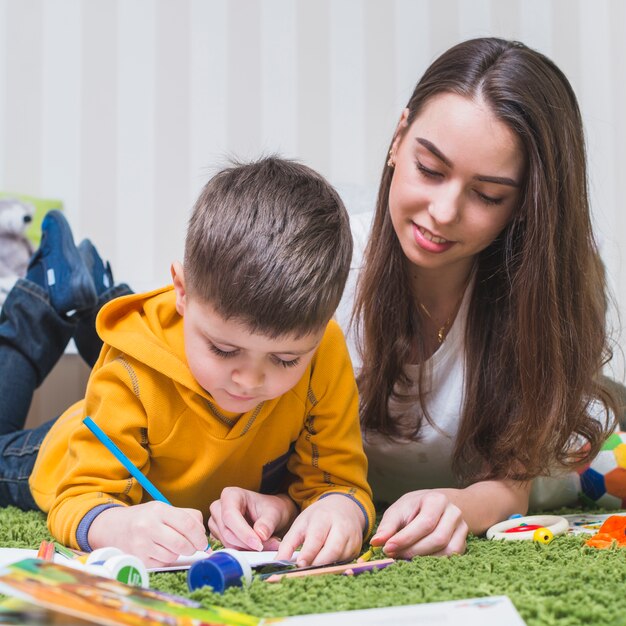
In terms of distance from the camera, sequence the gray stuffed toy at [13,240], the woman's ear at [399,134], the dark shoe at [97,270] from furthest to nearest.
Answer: the gray stuffed toy at [13,240], the dark shoe at [97,270], the woman's ear at [399,134]

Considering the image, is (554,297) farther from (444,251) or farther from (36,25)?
(36,25)

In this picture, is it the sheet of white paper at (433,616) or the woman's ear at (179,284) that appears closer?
the sheet of white paper at (433,616)

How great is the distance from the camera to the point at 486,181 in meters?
1.14

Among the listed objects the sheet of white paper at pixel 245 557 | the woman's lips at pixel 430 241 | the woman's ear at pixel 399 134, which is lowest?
the sheet of white paper at pixel 245 557

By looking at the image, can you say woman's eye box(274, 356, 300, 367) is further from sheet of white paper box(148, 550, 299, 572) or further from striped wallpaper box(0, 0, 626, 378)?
striped wallpaper box(0, 0, 626, 378)

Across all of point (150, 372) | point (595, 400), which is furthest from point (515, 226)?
point (150, 372)

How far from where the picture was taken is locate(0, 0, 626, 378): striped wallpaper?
1944mm

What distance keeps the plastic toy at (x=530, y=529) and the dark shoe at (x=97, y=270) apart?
2.91ft

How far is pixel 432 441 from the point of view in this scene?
54.2 inches

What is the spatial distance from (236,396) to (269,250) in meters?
0.17

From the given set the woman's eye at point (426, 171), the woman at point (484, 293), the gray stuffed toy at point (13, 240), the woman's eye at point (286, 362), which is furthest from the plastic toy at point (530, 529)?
the gray stuffed toy at point (13, 240)

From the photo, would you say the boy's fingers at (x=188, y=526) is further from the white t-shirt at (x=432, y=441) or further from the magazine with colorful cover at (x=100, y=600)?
the white t-shirt at (x=432, y=441)

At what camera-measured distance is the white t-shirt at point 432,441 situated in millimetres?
1346

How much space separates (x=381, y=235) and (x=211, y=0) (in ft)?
3.33
